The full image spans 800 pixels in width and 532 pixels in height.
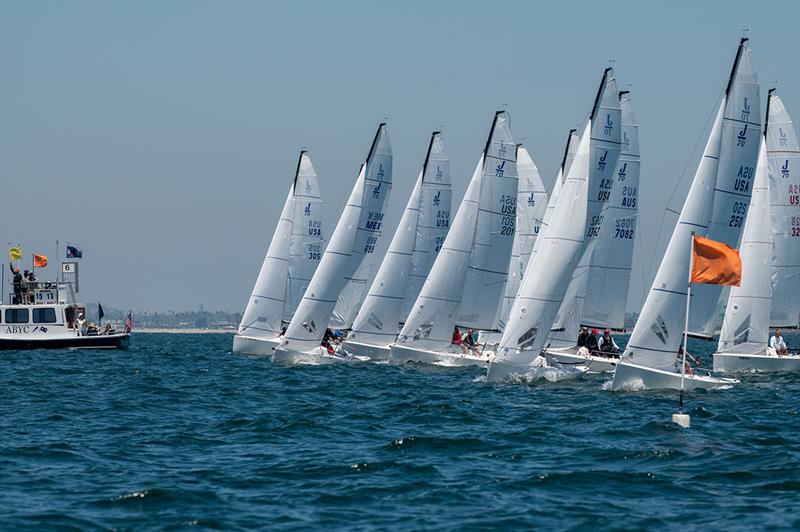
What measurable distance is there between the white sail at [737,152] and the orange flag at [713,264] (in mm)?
5399

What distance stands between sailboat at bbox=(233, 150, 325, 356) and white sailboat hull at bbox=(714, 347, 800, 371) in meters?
21.0

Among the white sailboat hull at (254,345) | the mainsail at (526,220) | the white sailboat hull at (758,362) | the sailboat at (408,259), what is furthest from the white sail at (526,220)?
the white sailboat hull at (254,345)

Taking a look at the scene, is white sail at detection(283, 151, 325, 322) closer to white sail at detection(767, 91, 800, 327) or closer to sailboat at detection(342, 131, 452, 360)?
sailboat at detection(342, 131, 452, 360)

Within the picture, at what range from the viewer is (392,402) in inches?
1242

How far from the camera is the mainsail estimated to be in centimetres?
5425

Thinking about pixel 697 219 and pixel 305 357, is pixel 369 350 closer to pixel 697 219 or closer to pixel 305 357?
pixel 305 357

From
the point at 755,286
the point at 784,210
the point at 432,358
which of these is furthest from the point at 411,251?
the point at 784,210

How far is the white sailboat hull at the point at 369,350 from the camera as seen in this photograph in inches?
2009

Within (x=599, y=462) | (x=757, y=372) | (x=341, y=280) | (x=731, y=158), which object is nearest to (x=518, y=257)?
(x=341, y=280)

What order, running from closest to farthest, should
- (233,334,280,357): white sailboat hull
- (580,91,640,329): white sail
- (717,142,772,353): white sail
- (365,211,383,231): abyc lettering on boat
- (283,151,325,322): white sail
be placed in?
(580,91,640,329): white sail < (717,142,772,353): white sail < (365,211,383,231): abyc lettering on boat < (233,334,280,357): white sailboat hull < (283,151,325,322): white sail

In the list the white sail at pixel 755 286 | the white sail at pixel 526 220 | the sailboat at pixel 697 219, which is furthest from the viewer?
the white sail at pixel 526 220

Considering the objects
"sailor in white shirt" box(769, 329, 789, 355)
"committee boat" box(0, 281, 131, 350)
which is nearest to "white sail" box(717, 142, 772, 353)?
"sailor in white shirt" box(769, 329, 789, 355)

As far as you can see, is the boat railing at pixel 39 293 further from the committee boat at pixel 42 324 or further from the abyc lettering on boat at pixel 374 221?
the abyc lettering on boat at pixel 374 221

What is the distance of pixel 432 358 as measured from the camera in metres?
47.5
